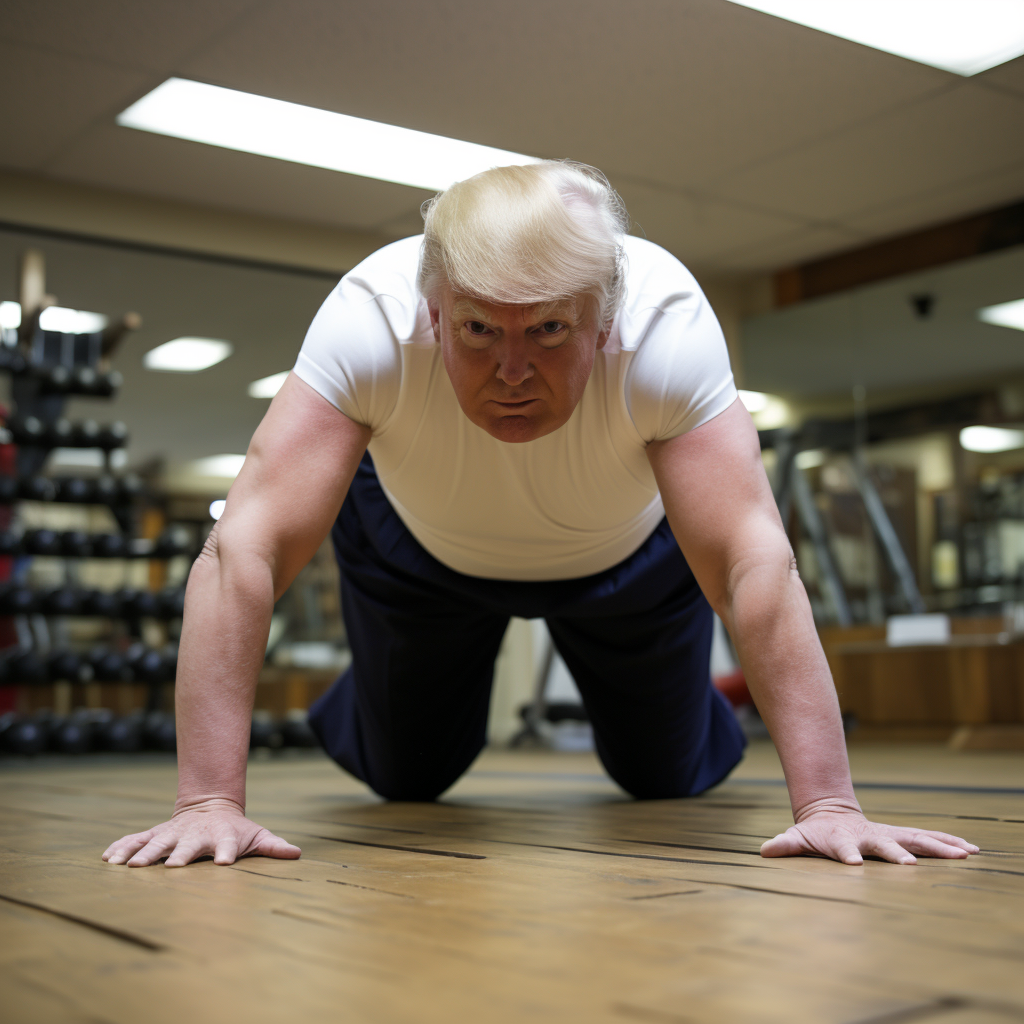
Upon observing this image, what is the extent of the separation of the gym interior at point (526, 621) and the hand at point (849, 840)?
16 mm

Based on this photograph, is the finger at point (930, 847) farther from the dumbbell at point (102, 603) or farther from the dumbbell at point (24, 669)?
the dumbbell at point (102, 603)

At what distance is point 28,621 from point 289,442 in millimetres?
3224

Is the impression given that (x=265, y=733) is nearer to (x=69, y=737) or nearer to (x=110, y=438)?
(x=69, y=737)

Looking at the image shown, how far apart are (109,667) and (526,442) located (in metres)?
2.78

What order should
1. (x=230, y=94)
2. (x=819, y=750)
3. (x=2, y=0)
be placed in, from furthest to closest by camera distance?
(x=230, y=94), (x=2, y=0), (x=819, y=750)

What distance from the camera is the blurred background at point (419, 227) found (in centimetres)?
294

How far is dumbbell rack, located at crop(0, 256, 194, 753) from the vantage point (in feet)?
11.4

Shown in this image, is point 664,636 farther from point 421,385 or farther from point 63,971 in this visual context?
point 63,971

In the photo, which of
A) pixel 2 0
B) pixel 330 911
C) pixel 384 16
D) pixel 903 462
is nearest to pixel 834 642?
pixel 903 462

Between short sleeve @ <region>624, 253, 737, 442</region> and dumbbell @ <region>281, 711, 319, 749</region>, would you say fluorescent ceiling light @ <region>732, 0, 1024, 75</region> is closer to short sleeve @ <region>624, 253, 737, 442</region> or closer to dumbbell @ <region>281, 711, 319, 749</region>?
short sleeve @ <region>624, 253, 737, 442</region>

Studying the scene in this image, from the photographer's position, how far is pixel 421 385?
3.98 feet

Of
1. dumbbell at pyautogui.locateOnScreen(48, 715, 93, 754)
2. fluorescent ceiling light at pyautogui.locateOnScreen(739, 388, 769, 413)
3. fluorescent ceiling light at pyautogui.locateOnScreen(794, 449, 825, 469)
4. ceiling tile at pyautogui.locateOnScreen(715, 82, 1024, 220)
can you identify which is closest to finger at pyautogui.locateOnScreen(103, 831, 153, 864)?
dumbbell at pyautogui.locateOnScreen(48, 715, 93, 754)

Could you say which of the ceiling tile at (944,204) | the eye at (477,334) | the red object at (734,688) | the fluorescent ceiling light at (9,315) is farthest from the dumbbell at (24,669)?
the ceiling tile at (944,204)

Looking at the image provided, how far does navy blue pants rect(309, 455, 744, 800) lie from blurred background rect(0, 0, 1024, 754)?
66.9 inches
